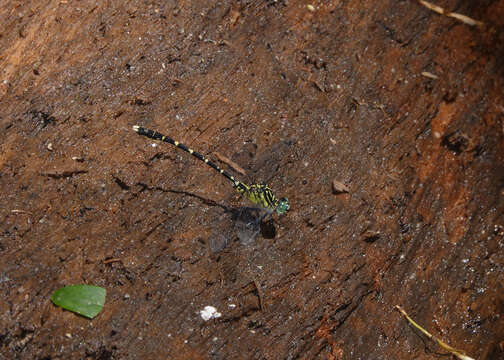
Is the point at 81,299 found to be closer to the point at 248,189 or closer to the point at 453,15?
the point at 248,189

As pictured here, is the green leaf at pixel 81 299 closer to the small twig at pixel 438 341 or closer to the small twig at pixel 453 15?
the small twig at pixel 438 341

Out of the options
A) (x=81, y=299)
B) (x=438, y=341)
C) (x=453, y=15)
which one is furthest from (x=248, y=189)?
(x=453, y=15)

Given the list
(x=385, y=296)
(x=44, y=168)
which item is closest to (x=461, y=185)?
(x=385, y=296)

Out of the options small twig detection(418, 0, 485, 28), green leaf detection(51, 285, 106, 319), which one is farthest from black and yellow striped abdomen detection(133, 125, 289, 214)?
small twig detection(418, 0, 485, 28)

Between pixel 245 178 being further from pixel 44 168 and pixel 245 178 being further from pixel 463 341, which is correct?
pixel 463 341

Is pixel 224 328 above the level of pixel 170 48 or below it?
below

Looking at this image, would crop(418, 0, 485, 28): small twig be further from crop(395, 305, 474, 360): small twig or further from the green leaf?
the green leaf

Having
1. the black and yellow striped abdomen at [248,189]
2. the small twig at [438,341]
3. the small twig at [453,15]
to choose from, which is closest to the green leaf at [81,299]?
the black and yellow striped abdomen at [248,189]
